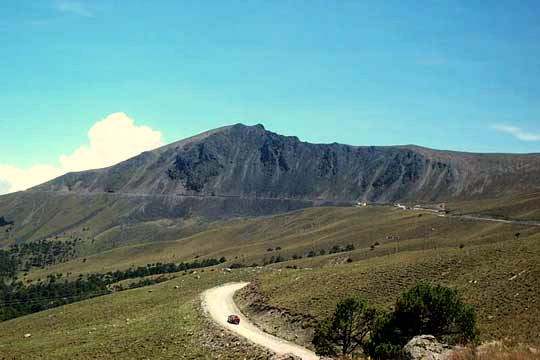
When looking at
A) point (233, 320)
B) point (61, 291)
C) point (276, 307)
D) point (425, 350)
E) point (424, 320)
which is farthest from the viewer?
point (61, 291)

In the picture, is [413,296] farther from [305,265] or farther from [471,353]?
[305,265]

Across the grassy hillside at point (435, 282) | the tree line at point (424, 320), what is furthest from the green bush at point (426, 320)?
the grassy hillside at point (435, 282)

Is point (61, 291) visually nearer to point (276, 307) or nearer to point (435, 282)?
point (276, 307)

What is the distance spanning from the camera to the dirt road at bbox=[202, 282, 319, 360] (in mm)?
41656

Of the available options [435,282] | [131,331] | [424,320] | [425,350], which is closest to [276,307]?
[131,331]

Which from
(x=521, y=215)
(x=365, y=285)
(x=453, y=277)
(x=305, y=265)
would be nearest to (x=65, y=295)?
(x=305, y=265)

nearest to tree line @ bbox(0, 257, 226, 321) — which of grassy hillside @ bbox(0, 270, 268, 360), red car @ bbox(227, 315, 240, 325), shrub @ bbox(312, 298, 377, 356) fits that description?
grassy hillside @ bbox(0, 270, 268, 360)

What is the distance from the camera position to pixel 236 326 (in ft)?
168

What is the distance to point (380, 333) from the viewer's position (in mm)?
33844

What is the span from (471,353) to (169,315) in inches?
1985

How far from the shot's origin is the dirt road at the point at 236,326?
4166 centimetres

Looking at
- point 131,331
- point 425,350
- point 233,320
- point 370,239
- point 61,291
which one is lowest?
point 61,291

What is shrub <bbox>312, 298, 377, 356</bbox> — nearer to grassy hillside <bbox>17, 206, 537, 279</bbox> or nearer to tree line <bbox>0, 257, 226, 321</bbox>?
grassy hillside <bbox>17, 206, 537, 279</bbox>

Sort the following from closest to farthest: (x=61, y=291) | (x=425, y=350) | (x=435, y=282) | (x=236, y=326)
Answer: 1. (x=425, y=350)
2. (x=236, y=326)
3. (x=435, y=282)
4. (x=61, y=291)
